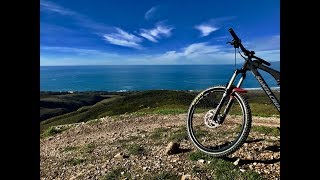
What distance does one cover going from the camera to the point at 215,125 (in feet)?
28.8

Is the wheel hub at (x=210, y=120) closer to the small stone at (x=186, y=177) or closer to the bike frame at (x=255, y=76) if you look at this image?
the bike frame at (x=255, y=76)

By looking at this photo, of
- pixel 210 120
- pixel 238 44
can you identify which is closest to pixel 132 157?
pixel 210 120

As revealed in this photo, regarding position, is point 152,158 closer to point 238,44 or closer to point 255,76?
point 255,76

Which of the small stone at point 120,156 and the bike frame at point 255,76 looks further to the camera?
the small stone at point 120,156

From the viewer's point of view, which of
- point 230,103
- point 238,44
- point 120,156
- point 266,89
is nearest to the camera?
point 266,89

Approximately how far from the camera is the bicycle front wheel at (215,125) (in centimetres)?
797

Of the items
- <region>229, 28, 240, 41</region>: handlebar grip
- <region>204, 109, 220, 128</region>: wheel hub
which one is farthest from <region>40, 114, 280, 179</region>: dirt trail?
<region>229, 28, 240, 41</region>: handlebar grip

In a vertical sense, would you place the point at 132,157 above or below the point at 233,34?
below

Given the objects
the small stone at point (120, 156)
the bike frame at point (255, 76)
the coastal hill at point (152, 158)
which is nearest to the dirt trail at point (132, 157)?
the coastal hill at point (152, 158)

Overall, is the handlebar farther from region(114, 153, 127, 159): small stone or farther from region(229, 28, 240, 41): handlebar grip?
region(114, 153, 127, 159): small stone

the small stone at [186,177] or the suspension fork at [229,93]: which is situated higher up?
the suspension fork at [229,93]

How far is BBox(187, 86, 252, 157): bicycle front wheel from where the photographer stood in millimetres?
7973
